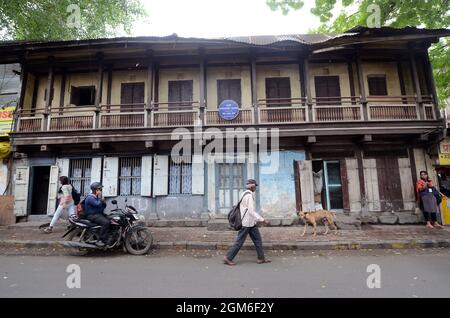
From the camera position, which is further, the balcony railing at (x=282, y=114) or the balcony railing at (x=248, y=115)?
the balcony railing at (x=282, y=114)

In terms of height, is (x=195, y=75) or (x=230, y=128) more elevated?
(x=195, y=75)

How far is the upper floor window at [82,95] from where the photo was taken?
40.6 feet

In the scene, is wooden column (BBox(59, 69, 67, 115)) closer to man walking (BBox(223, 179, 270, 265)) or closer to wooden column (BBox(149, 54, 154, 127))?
wooden column (BBox(149, 54, 154, 127))

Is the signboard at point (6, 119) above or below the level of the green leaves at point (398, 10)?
below

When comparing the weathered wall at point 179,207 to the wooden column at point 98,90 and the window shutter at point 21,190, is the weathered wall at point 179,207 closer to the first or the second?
the wooden column at point 98,90

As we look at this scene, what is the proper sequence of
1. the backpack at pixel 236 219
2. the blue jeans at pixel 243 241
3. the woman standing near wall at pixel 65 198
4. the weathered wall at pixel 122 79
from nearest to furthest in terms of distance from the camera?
the blue jeans at pixel 243 241 < the backpack at pixel 236 219 < the woman standing near wall at pixel 65 198 < the weathered wall at pixel 122 79

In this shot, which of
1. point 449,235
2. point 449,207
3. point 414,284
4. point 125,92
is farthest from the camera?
point 125,92

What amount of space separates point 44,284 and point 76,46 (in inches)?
363

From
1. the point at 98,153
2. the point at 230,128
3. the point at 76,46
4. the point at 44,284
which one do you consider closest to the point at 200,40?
the point at 230,128

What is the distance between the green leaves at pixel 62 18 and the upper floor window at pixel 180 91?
25.4ft

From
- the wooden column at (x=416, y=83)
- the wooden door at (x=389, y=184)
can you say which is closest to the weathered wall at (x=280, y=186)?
the wooden door at (x=389, y=184)

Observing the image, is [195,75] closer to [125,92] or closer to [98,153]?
[125,92]

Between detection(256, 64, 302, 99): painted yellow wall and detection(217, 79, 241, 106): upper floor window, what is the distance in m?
0.85

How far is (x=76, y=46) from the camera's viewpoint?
10688 mm
